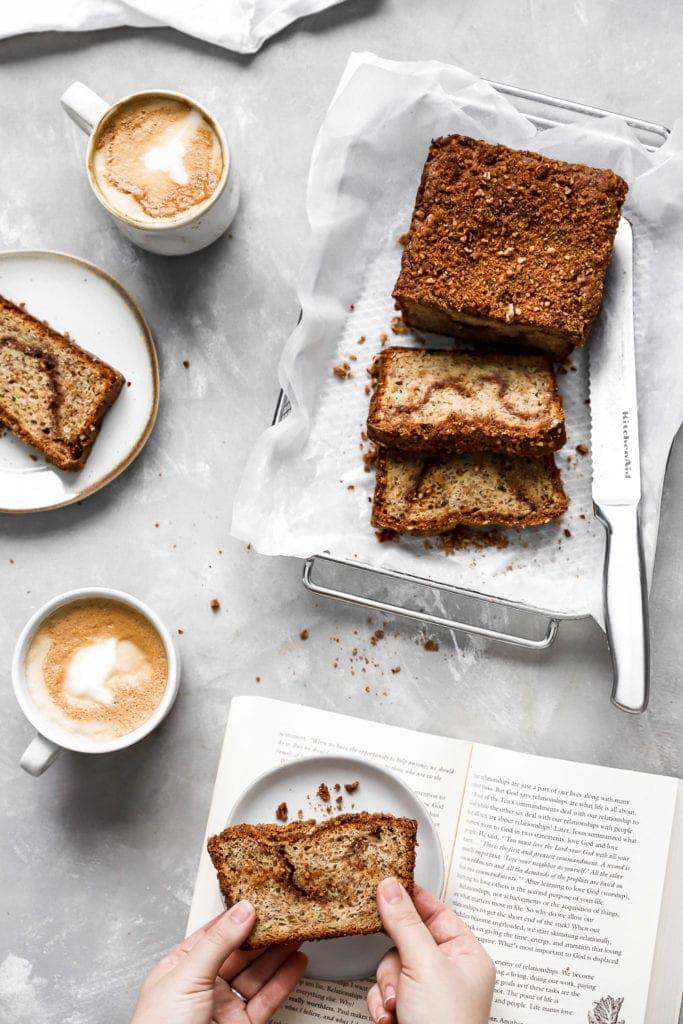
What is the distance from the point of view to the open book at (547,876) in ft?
7.22

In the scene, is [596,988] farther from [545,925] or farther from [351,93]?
[351,93]

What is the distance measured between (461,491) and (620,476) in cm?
35

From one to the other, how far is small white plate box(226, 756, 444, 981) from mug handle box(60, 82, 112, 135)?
1.52 metres

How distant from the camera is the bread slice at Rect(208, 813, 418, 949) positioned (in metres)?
2.05

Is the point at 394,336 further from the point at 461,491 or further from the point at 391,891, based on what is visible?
the point at 391,891

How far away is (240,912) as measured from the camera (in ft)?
6.61

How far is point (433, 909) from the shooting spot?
6.85ft

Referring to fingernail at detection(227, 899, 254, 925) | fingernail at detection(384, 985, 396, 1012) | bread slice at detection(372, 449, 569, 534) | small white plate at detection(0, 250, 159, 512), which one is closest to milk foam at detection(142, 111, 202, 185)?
small white plate at detection(0, 250, 159, 512)

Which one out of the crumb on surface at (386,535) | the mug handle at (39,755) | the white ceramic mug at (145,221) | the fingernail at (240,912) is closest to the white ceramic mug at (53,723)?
the mug handle at (39,755)

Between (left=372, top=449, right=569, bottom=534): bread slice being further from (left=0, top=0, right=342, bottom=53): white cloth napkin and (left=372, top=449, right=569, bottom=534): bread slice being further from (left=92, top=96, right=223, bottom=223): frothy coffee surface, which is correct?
(left=0, top=0, right=342, bottom=53): white cloth napkin

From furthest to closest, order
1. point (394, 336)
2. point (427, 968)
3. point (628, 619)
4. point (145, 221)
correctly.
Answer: point (394, 336) < point (145, 221) < point (628, 619) < point (427, 968)

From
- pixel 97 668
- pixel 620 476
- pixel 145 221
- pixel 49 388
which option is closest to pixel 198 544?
pixel 97 668

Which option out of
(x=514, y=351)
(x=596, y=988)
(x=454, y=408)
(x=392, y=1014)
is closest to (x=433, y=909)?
(x=392, y=1014)

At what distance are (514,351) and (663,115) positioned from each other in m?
0.67
